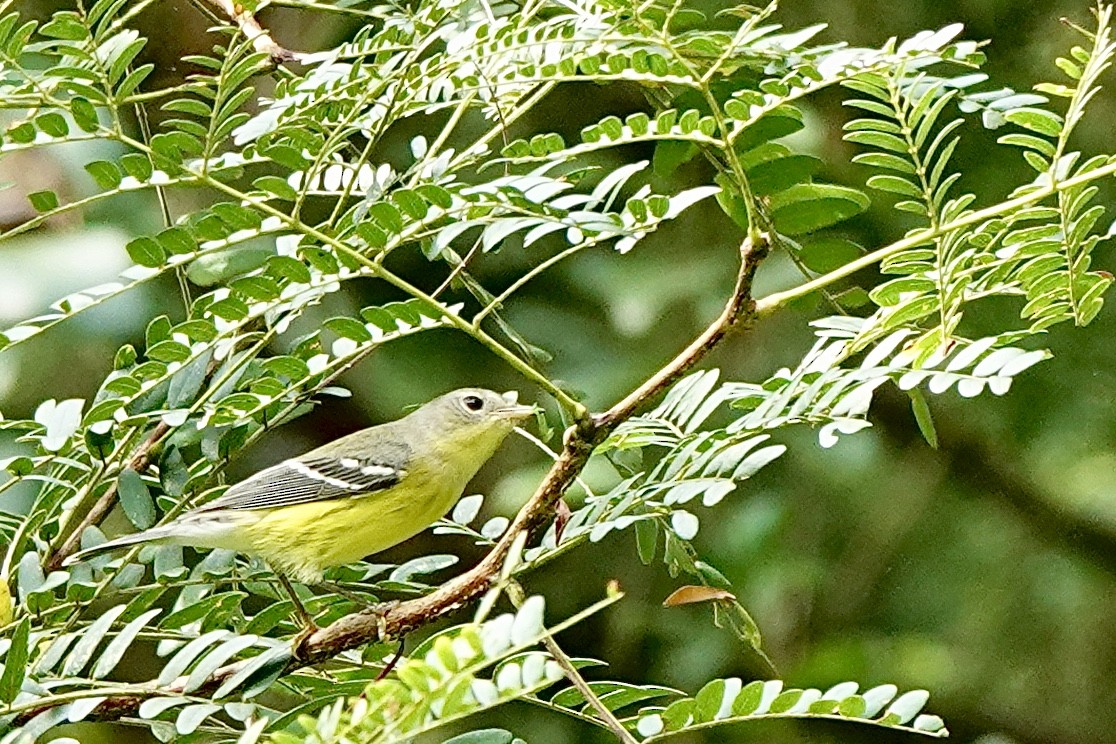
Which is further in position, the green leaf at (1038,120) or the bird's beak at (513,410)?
the bird's beak at (513,410)

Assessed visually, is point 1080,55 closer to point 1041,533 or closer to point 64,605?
point 64,605

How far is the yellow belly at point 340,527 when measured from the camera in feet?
4.82

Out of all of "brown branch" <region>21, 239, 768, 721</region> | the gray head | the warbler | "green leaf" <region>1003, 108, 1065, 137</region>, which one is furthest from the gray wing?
"green leaf" <region>1003, 108, 1065, 137</region>

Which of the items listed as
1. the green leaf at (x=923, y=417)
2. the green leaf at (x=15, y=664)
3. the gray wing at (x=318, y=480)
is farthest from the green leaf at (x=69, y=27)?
the gray wing at (x=318, y=480)

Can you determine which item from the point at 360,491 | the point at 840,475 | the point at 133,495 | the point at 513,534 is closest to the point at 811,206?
the point at 513,534

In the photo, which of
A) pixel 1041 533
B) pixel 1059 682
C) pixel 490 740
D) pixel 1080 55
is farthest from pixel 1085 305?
pixel 1059 682

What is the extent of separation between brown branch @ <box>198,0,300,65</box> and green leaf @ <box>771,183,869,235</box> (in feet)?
1.50

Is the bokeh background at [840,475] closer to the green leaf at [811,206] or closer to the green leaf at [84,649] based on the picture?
the green leaf at [811,206]

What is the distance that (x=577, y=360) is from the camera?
2.50 m

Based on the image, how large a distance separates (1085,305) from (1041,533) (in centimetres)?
174

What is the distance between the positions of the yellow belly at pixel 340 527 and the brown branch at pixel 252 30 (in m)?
0.47

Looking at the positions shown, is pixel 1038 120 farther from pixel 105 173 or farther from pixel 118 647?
pixel 118 647

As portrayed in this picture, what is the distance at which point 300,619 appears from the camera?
1.25 m

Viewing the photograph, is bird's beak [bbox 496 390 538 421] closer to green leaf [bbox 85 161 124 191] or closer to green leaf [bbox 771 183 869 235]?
green leaf [bbox 771 183 869 235]
